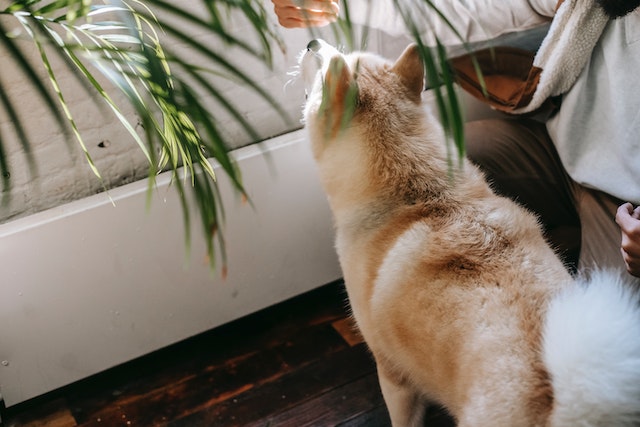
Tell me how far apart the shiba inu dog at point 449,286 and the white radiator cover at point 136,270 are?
28 centimetres

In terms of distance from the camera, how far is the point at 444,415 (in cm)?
136

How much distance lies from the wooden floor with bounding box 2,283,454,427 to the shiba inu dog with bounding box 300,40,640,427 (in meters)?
0.25

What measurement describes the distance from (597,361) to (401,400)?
0.50m

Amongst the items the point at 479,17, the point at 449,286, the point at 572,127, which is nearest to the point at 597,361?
the point at 449,286

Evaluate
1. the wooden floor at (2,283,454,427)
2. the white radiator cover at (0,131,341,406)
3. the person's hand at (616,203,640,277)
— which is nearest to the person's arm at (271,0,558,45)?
the white radiator cover at (0,131,341,406)

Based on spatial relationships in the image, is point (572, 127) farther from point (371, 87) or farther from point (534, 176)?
point (371, 87)

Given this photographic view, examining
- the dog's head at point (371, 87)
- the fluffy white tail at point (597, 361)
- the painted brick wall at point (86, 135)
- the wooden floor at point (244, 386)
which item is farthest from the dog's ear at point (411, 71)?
the wooden floor at point (244, 386)

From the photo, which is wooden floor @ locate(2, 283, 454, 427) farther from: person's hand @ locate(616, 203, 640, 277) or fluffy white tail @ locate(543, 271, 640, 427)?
fluffy white tail @ locate(543, 271, 640, 427)

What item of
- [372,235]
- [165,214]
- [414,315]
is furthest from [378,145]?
[165,214]

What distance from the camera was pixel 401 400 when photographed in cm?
115

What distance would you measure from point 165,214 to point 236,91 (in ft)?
1.08

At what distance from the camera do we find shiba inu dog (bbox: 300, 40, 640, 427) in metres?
0.72

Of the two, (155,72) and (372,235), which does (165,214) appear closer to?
(372,235)

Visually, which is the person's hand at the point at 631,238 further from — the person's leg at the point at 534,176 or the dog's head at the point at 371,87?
the dog's head at the point at 371,87
